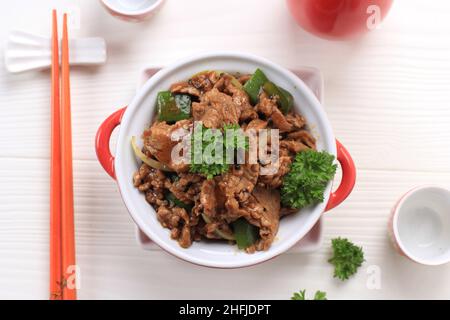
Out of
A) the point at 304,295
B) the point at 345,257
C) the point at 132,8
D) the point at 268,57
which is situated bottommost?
the point at 304,295

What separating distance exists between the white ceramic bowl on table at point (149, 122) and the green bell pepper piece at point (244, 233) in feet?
0.12

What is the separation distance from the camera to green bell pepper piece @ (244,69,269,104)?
179cm

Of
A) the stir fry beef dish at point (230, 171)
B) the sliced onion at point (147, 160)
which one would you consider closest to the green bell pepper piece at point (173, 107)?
the stir fry beef dish at point (230, 171)

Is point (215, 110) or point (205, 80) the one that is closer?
point (215, 110)

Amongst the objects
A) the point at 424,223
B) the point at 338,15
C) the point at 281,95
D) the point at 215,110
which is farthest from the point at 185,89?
the point at 424,223

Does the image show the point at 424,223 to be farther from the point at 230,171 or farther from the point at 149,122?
the point at 149,122

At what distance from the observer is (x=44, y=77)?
86.8 inches

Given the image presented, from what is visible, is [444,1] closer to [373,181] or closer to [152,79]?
[373,181]

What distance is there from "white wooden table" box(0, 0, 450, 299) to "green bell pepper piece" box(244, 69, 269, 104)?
0.40m

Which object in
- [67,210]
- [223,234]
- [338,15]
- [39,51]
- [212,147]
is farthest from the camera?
[39,51]

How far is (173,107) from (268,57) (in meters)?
0.59

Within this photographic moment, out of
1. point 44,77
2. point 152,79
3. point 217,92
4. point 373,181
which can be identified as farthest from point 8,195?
point 373,181

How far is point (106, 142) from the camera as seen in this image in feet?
6.04

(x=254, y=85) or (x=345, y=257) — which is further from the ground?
(x=254, y=85)
